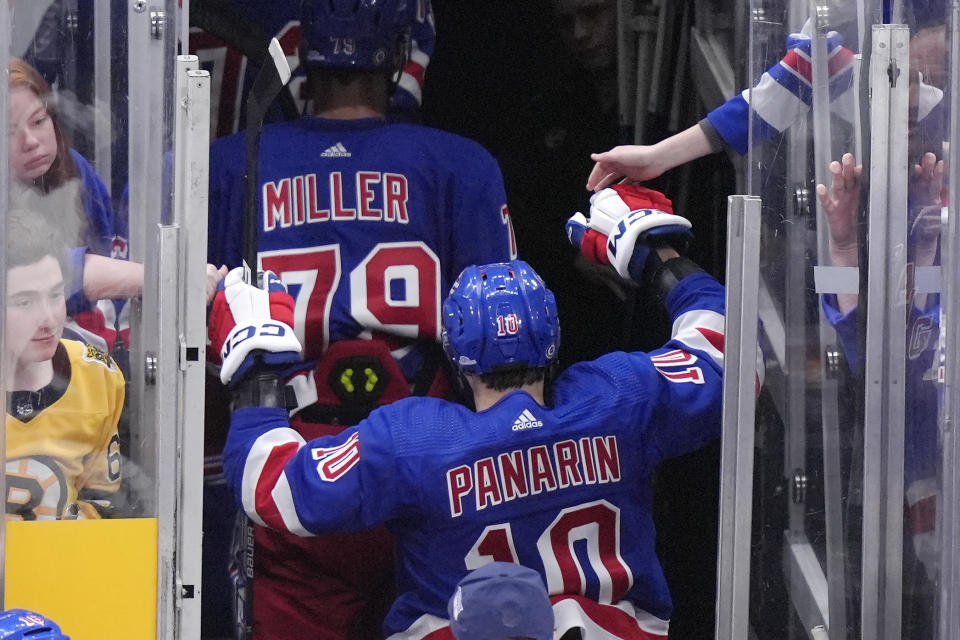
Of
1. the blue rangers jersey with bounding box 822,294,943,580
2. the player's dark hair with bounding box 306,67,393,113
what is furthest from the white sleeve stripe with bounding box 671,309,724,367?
the player's dark hair with bounding box 306,67,393,113

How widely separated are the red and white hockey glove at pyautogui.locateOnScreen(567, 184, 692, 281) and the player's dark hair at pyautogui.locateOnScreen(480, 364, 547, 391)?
408 mm

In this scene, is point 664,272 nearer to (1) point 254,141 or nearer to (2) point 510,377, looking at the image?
(2) point 510,377

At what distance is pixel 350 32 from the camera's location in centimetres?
378

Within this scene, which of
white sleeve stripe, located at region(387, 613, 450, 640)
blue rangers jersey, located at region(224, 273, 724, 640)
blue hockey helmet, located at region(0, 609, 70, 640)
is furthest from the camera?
white sleeve stripe, located at region(387, 613, 450, 640)

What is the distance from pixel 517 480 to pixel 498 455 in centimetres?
6

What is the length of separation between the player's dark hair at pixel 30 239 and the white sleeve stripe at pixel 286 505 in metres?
0.61

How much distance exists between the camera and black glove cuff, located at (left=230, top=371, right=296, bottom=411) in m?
3.20

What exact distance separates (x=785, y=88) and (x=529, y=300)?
0.64 m

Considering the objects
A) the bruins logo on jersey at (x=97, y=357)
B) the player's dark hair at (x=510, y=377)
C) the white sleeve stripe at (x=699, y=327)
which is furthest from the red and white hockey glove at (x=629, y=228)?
the bruins logo on jersey at (x=97, y=357)

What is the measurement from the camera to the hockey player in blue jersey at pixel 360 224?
375 cm

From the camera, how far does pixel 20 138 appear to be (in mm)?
2703

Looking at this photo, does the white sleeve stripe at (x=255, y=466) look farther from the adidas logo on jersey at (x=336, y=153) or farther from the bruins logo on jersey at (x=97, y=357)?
the adidas logo on jersey at (x=336, y=153)

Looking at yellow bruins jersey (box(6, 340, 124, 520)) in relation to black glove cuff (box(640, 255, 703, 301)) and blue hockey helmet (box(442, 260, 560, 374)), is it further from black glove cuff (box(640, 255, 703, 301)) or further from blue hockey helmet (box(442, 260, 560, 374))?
black glove cuff (box(640, 255, 703, 301))

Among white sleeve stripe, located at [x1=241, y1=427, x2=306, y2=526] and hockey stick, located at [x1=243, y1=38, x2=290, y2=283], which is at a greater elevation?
hockey stick, located at [x1=243, y1=38, x2=290, y2=283]
